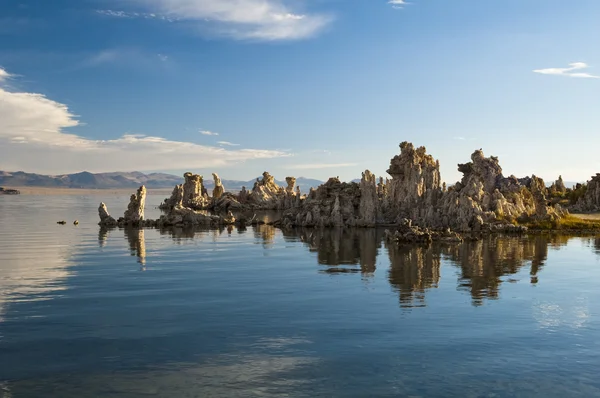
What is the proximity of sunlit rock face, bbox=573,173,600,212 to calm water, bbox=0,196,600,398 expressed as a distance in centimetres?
8237

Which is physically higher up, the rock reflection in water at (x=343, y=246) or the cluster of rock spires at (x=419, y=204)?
the cluster of rock spires at (x=419, y=204)

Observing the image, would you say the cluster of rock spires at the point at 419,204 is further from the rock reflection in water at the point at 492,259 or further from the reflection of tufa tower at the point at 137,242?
the reflection of tufa tower at the point at 137,242

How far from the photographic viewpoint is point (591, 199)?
14025 centimetres

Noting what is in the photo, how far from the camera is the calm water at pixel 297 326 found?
2408 cm

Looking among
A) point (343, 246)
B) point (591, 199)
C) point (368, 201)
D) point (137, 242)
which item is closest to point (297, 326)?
point (343, 246)

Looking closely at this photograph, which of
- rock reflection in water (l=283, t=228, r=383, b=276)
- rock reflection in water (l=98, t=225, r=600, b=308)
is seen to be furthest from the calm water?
rock reflection in water (l=283, t=228, r=383, b=276)

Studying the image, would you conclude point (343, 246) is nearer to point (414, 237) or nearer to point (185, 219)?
point (414, 237)

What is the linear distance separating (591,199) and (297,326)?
132m

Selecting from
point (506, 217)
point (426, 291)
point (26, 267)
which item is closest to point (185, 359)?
point (426, 291)

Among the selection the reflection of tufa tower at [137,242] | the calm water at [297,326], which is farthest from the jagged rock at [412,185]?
the reflection of tufa tower at [137,242]

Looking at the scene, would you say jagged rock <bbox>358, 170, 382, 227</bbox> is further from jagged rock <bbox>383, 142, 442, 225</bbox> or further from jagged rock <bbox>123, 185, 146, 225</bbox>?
jagged rock <bbox>123, 185, 146, 225</bbox>

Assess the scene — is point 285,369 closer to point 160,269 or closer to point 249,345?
point 249,345

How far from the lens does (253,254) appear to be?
69750 millimetres

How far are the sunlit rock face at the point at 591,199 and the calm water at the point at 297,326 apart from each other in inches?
3243
